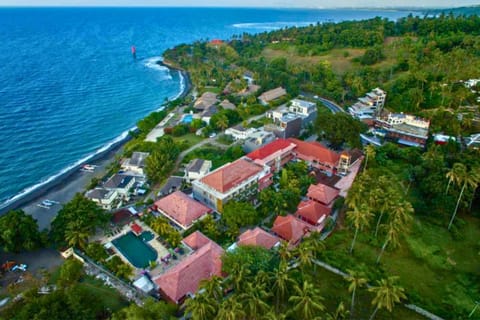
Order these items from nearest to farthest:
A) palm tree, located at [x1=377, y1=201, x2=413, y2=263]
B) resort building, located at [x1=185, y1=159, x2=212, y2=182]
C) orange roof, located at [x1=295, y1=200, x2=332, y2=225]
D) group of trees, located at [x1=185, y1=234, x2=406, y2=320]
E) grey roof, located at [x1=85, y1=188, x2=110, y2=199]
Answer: group of trees, located at [x1=185, y1=234, x2=406, y2=320] → palm tree, located at [x1=377, y1=201, x2=413, y2=263] → orange roof, located at [x1=295, y1=200, x2=332, y2=225] → grey roof, located at [x1=85, y1=188, x2=110, y2=199] → resort building, located at [x1=185, y1=159, x2=212, y2=182]

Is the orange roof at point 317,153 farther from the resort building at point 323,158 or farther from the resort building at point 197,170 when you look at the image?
the resort building at point 197,170

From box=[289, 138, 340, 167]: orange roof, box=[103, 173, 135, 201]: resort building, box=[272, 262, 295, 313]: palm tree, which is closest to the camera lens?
box=[272, 262, 295, 313]: palm tree

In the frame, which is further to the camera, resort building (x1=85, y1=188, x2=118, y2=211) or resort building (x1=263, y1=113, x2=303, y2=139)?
resort building (x1=263, y1=113, x2=303, y2=139)

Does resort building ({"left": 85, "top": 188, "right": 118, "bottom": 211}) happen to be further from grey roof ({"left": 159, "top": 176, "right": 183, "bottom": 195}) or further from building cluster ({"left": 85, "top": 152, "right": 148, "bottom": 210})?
grey roof ({"left": 159, "top": 176, "right": 183, "bottom": 195})

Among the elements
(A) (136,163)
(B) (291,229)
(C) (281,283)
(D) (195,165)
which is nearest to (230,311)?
(C) (281,283)

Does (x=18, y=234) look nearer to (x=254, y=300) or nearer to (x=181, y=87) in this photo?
(x=254, y=300)

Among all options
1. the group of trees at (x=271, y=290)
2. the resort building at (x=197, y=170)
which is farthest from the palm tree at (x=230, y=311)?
the resort building at (x=197, y=170)

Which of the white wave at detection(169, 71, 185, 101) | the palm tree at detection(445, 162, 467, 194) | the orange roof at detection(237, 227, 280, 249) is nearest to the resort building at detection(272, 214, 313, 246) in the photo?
the orange roof at detection(237, 227, 280, 249)

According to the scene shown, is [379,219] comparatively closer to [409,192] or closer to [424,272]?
[424,272]
